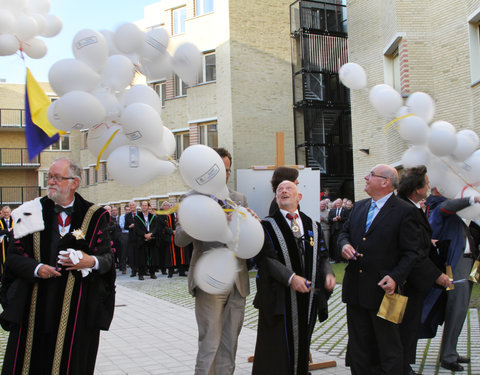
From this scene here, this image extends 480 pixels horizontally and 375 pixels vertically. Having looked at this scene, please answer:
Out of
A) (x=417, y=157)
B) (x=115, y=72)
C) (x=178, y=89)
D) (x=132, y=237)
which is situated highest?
(x=178, y=89)

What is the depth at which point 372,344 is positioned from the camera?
5480 mm

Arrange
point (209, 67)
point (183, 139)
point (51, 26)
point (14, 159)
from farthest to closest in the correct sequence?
point (14, 159)
point (183, 139)
point (209, 67)
point (51, 26)

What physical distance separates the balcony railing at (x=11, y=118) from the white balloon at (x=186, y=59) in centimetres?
4046

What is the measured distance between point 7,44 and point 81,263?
2603mm

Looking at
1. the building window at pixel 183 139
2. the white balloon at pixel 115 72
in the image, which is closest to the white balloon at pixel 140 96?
the white balloon at pixel 115 72

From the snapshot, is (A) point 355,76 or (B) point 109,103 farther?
(A) point 355,76

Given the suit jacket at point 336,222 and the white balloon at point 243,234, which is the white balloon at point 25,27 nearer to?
the white balloon at point 243,234

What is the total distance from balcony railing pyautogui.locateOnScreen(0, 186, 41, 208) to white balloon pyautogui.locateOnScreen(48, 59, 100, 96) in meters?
41.3

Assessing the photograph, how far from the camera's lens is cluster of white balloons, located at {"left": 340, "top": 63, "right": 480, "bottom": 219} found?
5980mm

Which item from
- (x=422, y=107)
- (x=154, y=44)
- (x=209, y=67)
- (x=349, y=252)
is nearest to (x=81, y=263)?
(x=154, y=44)

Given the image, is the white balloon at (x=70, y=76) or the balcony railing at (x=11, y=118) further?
the balcony railing at (x=11, y=118)

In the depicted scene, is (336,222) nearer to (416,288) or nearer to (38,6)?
(416,288)

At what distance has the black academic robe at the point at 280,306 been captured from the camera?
5188mm

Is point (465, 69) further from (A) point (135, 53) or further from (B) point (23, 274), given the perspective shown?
(B) point (23, 274)
